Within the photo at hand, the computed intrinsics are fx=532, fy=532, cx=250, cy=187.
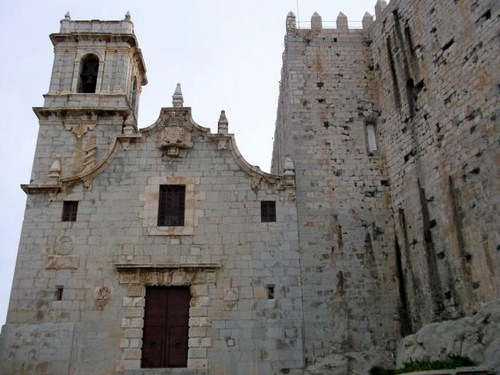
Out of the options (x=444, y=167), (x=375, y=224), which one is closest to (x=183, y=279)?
(x=375, y=224)

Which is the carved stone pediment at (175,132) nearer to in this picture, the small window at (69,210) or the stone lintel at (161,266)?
the small window at (69,210)

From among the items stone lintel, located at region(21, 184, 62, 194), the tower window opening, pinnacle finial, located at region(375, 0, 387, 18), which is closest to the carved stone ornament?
stone lintel, located at region(21, 184, 62, 194)

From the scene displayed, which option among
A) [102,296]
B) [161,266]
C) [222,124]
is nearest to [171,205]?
[161,266]

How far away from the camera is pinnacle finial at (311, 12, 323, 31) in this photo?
21.2m

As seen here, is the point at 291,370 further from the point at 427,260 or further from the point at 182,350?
the point at 427,260

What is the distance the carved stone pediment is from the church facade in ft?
0.18

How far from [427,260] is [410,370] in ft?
12.9

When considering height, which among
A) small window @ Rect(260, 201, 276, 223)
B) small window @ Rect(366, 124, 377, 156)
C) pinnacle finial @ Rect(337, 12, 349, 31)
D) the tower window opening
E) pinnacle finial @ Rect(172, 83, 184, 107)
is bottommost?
small window @ Rect(260, 201, 276, 223)

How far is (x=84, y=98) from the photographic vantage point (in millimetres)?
20844

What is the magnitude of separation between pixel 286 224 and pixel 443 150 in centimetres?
542

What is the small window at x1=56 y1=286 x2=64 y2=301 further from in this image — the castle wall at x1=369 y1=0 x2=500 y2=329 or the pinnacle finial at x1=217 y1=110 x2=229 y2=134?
the castle wall at x1=369 y1=0 x2=500 y2=329

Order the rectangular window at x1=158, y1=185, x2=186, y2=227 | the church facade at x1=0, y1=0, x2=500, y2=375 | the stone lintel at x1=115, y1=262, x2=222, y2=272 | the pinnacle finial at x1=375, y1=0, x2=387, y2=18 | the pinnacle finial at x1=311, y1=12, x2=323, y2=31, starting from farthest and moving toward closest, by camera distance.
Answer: the pinnacle finial at x1=311, y1=12, x2=323, y2=31 < the pinnacle finial at x1=375, y1=0, x2=387, y2=18 < the rectangular window at x1=158, y1=185, x2=186, y2=227 < the stone lintel at x1=115, y1=262, x2=222, y2=272 < the church facade at x1=0, y1=0, x2=500, y2=375

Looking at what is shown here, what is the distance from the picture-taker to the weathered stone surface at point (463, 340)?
39.2ft

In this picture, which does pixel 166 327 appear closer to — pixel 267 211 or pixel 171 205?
pixel 171 205
